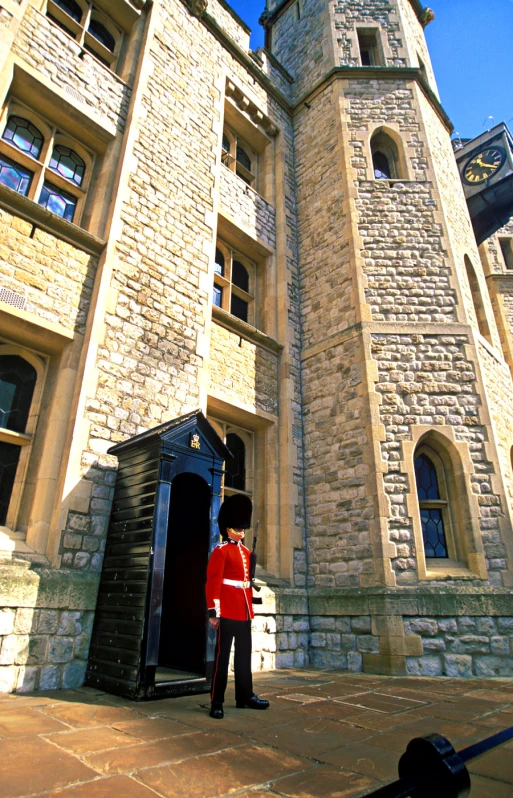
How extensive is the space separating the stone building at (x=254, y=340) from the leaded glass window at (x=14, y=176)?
3 cm

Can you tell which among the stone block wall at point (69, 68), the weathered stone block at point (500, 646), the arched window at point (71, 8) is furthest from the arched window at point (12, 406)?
the arched window at point (71, 8)

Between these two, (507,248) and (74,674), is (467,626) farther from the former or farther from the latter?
(507,248)

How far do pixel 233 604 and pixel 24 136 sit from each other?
6.66m

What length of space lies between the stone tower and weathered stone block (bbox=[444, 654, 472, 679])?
0.05ft

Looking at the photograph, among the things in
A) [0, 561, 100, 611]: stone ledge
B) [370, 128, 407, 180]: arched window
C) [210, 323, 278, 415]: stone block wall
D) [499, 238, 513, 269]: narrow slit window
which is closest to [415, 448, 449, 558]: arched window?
[210, 323, 278, 415]: stone block wall

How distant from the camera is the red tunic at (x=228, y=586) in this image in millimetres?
3797

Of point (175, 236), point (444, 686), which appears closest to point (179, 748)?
point (444, 686)

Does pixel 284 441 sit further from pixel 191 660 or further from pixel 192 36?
pixel 192 36

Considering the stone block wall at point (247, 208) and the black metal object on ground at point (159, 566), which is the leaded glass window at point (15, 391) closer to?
the black metal object on ground at point (159, 566)

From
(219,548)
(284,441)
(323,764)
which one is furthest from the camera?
(284,441)

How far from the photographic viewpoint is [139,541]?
459cm

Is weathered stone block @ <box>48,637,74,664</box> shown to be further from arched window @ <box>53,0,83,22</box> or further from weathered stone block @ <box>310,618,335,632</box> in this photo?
arched window @ <box>53,0,83,22</box>

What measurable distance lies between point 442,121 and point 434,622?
38.6ft

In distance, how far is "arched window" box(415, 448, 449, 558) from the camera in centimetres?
684
